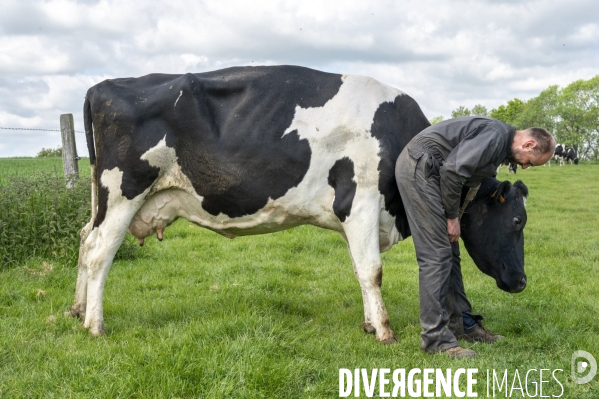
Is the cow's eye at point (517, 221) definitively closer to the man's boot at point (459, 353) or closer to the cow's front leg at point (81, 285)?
the man's boot at point (459, 353)

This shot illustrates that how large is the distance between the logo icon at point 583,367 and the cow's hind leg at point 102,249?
13.7 ft

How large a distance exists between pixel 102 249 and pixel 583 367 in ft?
14.6

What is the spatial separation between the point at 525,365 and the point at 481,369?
0.43m

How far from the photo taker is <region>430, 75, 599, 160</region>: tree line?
78500 millimetres

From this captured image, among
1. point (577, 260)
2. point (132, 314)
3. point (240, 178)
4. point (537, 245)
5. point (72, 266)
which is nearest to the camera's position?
point (240, 178)

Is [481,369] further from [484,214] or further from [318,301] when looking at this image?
[318,301]

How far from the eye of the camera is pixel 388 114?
18.6ft

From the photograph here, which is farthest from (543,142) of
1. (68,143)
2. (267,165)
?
(68,143)

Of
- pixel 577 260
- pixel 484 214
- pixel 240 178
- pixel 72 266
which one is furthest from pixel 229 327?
pixel 577 260

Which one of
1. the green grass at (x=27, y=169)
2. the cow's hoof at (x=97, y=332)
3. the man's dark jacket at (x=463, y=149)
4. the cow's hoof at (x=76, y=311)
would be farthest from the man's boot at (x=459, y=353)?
the green grass at (x=27, y=169)

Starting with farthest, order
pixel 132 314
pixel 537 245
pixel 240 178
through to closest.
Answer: pixel 537 245 → pixel 132 314 → pixel 240 178

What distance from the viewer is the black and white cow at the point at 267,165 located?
546 centimetres

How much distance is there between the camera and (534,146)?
16.4 feet

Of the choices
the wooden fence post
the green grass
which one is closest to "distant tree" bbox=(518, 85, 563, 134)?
the green grass
